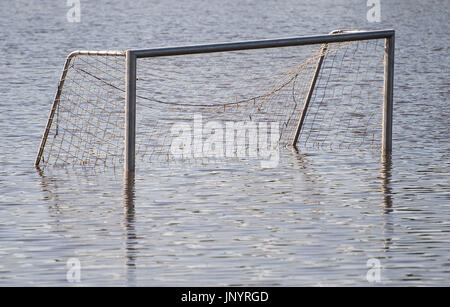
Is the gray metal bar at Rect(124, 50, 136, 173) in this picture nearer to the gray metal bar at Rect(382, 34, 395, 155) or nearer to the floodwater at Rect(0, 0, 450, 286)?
the floodwater at Rect(0, 0, 450, 286)

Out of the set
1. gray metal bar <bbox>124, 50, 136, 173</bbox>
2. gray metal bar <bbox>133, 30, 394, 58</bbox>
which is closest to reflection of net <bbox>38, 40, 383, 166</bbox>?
gray metal bar <bbox>133, 30, 394, 58</bbox>

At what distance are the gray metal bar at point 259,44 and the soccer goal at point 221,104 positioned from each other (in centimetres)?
1

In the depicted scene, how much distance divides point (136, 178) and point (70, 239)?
3.44 metres

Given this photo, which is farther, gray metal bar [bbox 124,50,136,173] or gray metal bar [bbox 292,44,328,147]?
gray metal bar [bbox 292,44,328,147]

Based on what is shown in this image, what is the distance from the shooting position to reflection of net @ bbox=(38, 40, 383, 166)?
658 inches

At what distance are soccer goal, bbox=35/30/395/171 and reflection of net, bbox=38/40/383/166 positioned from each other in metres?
0.02

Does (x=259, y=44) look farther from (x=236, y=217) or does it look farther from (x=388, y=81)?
(x=236, y=217)

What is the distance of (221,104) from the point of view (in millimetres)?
21266

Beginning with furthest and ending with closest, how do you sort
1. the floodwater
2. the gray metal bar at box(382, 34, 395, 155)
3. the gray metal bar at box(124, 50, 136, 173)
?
the gray metal bar at box(382, 34, 395, 155)
the gray metal bar at box(124, 50, 136, 173)
the floodwater

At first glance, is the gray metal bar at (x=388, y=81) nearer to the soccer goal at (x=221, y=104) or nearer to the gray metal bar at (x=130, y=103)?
the soccer goal at (x=221, y=104)

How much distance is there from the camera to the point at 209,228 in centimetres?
1115

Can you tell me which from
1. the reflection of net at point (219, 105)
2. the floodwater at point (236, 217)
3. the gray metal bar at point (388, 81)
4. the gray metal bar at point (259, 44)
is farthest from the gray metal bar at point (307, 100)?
the gray metal bar at point (259, 44)

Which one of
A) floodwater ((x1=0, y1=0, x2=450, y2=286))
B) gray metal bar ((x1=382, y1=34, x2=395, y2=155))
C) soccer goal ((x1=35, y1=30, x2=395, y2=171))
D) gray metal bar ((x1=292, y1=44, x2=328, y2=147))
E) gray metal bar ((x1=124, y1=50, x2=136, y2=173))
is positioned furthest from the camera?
gray metal bar ((x1=292, y1=44, x2=328, y2=147))

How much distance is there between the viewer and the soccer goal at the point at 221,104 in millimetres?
14883
